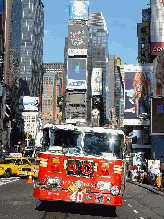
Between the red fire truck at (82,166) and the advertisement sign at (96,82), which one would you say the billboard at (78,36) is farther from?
the red fire truck at (82,166)

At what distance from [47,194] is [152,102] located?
36975 millimetres

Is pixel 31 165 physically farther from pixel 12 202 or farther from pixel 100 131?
pixel 100 131

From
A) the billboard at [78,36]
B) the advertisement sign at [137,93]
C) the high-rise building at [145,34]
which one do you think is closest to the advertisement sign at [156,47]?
the advertisement sign at [137,93]

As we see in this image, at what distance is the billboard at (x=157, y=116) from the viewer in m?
45.0

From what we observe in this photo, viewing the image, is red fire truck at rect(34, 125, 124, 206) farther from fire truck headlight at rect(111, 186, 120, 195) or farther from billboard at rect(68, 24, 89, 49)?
billboard at rect(68, 24, 89, 49)

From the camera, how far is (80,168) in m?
11.6

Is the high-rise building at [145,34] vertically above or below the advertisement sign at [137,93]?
above

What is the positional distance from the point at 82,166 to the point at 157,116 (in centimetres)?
3565

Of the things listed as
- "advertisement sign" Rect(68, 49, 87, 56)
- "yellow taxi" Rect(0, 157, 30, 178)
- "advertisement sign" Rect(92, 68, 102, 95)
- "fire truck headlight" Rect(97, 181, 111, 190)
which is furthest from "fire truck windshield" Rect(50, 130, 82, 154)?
"advertisement sign" Rect(92, 68, 102, 95)

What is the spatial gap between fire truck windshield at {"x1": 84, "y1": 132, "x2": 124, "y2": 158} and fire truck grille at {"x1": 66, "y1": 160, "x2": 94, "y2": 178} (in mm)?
370

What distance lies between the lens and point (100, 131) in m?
12.1

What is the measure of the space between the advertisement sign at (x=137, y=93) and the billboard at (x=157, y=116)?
29067 millimetres

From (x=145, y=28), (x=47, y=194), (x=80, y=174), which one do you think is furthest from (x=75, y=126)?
(x=145, y=28)

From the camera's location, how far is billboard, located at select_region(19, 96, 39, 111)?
17575 centimetres
